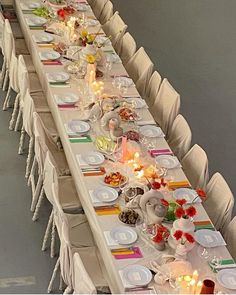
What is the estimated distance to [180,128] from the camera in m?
6.95

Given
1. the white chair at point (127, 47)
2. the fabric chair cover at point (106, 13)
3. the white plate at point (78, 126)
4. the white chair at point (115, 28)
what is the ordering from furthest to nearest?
the fabric chair cover at point (106, 13)
the white chair at point (115, 28)
the white chair at point (127, 47)
the white plate at point (78, 126)

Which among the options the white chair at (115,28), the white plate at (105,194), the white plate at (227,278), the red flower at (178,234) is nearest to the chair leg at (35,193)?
the white plate at (105,194)

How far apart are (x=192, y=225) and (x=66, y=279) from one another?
117 centimetres

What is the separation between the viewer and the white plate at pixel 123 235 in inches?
212

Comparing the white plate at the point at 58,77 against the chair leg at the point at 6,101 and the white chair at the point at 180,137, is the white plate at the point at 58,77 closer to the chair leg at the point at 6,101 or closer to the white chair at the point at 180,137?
the chair leg at the point at 6,101

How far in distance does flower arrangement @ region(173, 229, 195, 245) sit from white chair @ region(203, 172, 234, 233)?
844mm

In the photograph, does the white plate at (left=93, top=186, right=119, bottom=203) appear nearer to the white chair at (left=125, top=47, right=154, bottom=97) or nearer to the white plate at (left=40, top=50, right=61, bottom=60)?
the white chair at (left=125, top=47, right=154, bottom=97)

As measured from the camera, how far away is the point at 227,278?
17.0ft

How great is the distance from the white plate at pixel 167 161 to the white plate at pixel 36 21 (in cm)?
306

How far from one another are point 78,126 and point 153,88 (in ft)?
4.84

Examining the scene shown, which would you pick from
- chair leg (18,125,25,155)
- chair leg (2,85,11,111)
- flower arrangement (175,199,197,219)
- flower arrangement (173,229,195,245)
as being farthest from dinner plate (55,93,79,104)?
flower arrangement (173,229,195,245)

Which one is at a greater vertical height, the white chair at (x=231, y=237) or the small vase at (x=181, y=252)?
the small vase at (x=181, y=252)

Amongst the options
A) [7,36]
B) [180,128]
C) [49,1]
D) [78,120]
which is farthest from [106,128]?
[49,1]

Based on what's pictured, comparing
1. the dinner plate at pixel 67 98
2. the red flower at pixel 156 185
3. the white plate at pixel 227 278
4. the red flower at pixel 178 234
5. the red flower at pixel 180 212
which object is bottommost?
the dinner plate at pixel 67 98
